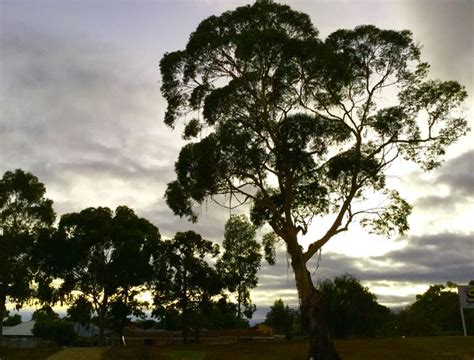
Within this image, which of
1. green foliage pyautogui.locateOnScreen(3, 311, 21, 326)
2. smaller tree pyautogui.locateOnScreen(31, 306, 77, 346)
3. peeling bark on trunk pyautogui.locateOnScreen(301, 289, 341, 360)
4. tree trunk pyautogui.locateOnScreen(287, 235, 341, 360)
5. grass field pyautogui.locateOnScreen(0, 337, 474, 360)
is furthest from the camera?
green foliage pyautogui.locateOnScreen(3, 311, 21, 326)

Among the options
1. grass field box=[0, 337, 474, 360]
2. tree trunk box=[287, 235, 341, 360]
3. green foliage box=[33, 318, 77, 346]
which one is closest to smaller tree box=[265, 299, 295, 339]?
green foliage box=[33, 318, 77, 346]

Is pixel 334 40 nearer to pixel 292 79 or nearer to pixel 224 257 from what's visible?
pixel 292 79

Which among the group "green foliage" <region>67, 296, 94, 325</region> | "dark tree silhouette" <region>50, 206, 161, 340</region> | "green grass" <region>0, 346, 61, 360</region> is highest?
"dark tree silhouette" <region>50, 206, 161, 340</region>

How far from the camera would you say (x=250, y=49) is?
1064 inches

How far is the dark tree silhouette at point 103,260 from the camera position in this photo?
4581 cm

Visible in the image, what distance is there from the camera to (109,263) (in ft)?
154

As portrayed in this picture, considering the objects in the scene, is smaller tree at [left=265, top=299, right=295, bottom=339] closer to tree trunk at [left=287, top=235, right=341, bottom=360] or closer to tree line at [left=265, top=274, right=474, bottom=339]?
tree line at [left=265, top=274, right=474, bottom=339]

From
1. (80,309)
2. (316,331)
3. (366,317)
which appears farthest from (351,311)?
(80,309)

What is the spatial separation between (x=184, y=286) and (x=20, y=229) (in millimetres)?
17675

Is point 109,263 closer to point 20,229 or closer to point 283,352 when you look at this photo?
point 20,229

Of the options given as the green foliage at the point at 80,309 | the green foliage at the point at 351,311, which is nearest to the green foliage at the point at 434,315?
the green foliage at the point at 351,311

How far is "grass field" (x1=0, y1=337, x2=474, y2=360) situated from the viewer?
89.2ft

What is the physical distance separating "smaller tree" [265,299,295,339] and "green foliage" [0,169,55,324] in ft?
206

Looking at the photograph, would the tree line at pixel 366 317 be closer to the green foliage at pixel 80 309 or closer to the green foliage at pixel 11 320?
the green foliage at pixel 80 309
